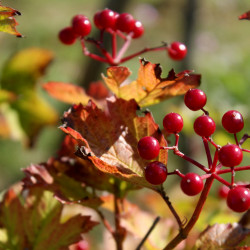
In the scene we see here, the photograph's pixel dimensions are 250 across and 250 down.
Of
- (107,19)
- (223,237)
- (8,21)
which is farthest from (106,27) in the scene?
(223,237)

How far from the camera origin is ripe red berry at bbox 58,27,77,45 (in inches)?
37.3

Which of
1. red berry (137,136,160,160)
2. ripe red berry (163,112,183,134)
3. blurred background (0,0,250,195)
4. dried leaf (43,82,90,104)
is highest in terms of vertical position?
ripe red berry (163,112,183,134)

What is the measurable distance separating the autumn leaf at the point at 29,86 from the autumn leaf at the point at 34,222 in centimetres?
46

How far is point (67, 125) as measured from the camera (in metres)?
0.70

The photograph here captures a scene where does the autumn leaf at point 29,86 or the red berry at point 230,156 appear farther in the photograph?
the autumn leaf at point 29,86

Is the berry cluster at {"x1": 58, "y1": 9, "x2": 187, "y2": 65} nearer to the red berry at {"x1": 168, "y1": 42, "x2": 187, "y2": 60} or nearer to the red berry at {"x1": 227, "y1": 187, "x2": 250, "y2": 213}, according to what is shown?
the red berry at {"x1": 168, "y1": 42, "x2": 187, "y2": 60}

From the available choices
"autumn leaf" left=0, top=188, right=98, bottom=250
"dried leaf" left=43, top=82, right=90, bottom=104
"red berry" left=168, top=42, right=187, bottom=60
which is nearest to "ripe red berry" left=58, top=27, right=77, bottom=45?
"dried leaf" left=43, top=82, right=90, bottom=104

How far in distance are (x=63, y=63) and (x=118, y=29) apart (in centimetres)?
628

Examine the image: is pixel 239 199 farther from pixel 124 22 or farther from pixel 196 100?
pixel 124 22

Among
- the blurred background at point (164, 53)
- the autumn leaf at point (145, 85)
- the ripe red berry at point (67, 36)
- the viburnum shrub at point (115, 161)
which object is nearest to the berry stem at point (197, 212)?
the viburnum shrub at point (115, 161)

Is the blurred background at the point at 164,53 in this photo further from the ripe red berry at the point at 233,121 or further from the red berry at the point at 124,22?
the ripe red berry at the point at 233,121

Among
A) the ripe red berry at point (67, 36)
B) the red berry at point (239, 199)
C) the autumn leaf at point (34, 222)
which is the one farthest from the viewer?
the ripe red berry at point (67, 36)

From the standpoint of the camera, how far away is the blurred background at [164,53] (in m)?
1.72

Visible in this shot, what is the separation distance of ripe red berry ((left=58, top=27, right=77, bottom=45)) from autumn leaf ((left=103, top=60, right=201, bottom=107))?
0.63ft
